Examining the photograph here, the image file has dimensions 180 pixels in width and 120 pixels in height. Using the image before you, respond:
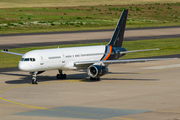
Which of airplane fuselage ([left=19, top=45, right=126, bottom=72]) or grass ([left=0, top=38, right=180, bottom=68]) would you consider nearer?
airplane fuselage ([left=19, top=45, right=126, bottom=72])

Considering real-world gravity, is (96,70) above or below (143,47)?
below

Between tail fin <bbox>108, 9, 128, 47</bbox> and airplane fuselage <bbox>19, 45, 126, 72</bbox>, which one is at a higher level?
tail fin <bbox>108, 9, 128, 47</bbox>

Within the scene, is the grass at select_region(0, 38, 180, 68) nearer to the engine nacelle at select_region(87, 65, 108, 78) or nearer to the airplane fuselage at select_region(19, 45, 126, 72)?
the airplane fuselage at select_region(19, 45, 126, 72)

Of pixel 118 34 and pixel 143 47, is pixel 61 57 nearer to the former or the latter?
pixel 118 34

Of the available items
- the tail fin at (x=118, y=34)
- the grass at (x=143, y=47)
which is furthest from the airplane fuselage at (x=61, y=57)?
→ the grass at (x=143, y=47)

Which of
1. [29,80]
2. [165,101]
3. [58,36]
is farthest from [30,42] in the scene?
[165,101]

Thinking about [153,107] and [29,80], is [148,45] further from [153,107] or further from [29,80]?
[153,107]

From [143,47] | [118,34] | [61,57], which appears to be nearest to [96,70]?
[61,57]

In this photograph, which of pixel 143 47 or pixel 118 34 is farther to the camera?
pixel 143 47

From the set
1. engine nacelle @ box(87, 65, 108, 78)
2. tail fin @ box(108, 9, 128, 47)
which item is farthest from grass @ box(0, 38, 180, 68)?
engine nacelle @ box(87, 65, 108, 78)

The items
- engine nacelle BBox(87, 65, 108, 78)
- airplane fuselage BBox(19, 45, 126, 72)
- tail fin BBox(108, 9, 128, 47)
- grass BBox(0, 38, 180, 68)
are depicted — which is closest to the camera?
airplane fuselage BBox(19, 45, 126, 72)

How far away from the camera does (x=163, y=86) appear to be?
44.1 metres

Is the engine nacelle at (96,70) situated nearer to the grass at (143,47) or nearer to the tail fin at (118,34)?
the tail fin at (118,34)

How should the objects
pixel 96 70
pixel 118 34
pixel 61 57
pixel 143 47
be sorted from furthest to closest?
pixel 143 47, pixel 118 34, pixel 61 57, pixel 96 70
